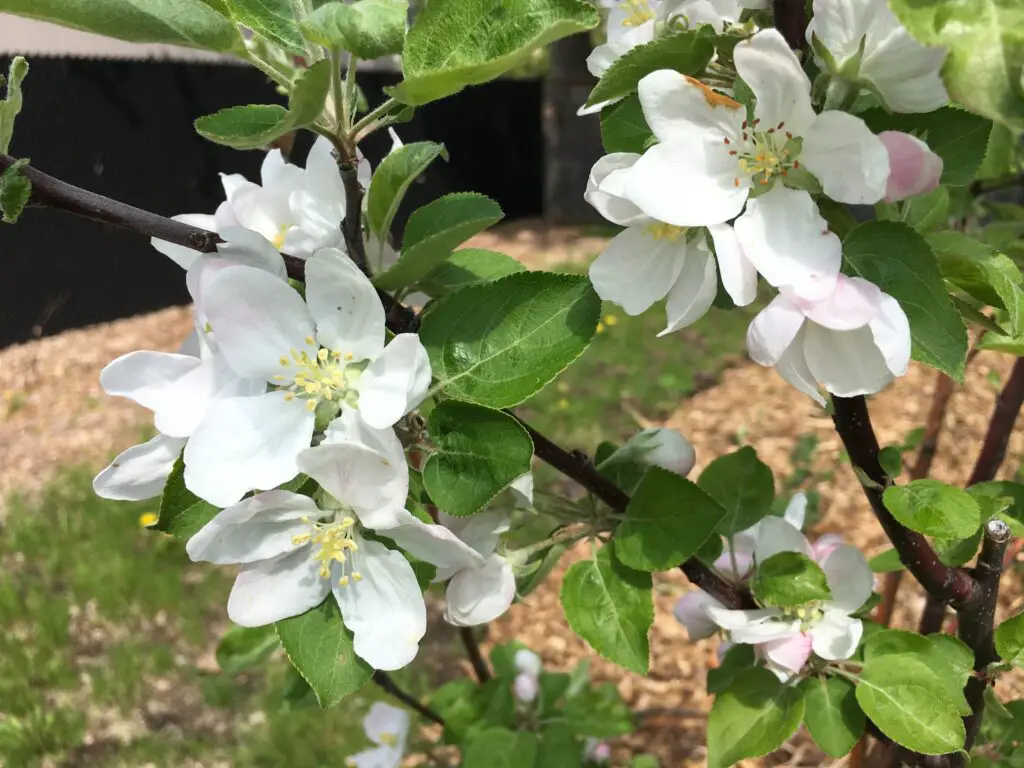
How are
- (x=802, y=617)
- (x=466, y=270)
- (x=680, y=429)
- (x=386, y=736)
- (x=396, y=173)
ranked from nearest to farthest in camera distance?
(x=396, y=173)
(x=466, y=270)
(x=802, y=617)
(x=386, y=736)
(x=680, y=429)

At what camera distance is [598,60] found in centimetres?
84

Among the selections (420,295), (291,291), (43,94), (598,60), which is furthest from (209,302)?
(43,94)

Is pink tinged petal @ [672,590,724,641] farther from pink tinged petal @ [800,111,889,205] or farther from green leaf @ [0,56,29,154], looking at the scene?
green leaf @ [0,56,29,154]

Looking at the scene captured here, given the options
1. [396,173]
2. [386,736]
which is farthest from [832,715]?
[386,736]

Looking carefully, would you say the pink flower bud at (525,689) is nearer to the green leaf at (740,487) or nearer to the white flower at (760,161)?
the green leaf at (740,487)

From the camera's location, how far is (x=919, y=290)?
638 mm

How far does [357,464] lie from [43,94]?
161 inches

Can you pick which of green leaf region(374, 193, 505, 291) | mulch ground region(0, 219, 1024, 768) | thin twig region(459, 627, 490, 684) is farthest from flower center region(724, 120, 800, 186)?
mulch ground region(0, 219, 1024, 768)

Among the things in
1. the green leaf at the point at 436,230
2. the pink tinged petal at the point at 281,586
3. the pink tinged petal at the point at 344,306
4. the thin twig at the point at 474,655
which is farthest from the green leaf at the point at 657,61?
the thin twig at the point at 474,655

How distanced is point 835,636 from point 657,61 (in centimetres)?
65

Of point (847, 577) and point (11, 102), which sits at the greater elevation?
→ point (11, 102)

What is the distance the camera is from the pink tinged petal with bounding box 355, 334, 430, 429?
→ 648 millimetres

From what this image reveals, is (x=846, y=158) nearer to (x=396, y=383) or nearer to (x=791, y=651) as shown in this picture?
(x=396, y=383)

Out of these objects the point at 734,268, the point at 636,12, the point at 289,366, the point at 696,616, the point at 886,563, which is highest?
the point at 636,12
